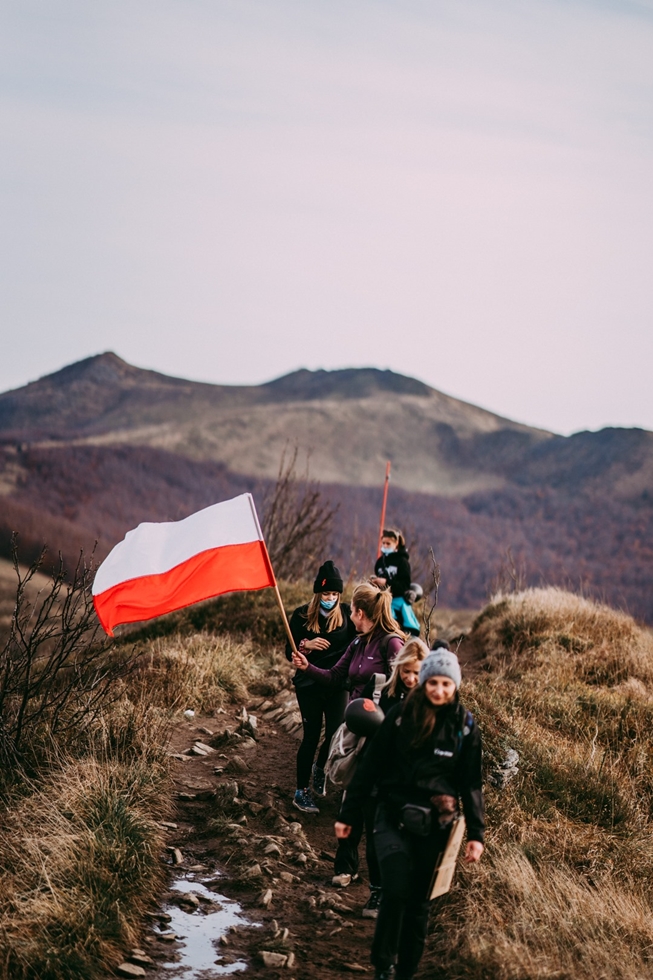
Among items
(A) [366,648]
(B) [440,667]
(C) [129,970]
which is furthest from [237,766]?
(B) [440,667]

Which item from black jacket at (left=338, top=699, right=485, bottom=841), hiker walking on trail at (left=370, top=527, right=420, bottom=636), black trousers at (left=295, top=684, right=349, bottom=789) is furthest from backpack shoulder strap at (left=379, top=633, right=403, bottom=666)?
hiker walking on trail at (left=370, top=527, right=420, bottom=636)

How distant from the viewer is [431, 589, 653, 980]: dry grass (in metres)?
5.47

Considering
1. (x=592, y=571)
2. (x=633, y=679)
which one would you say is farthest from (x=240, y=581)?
(x=592, y=571)

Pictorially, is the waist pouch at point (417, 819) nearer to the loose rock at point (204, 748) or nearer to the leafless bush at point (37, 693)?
the leafless bush at point (37, 693)

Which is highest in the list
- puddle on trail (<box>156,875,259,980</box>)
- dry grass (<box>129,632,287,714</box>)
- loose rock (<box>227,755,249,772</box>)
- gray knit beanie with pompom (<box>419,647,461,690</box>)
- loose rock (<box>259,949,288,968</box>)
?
gray knit beanie with pompom (<box>419,647,461,690</box>)

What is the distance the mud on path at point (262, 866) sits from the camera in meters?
5.60

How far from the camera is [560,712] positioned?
9852 mm

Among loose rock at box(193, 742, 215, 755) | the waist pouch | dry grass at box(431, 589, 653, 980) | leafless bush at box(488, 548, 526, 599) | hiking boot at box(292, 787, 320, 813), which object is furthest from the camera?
leafless bush at box(488, 548, 526, 599)

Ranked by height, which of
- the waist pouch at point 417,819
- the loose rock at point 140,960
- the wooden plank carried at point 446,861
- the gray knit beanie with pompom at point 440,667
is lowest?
the loose rock at point 140,960

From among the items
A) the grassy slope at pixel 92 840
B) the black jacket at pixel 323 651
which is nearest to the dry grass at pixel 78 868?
the grassy slope at pixel 92 840

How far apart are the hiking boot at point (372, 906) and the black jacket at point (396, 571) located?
4707mm

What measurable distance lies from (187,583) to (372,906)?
2.68 meters

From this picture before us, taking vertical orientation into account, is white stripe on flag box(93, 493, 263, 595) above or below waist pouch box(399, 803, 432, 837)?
above

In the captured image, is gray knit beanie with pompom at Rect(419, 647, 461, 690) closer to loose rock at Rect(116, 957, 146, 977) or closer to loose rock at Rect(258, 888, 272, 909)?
loose rock at Rect(116, 957, 146, 977)
